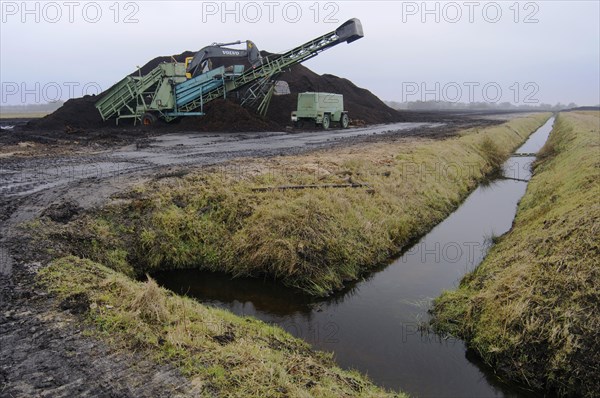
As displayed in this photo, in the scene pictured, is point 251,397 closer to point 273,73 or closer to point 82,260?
point 82,260

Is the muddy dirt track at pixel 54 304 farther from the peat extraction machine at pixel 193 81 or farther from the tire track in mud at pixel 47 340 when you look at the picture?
the peat extraction machine at pixel 193 81

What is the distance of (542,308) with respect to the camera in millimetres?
5586

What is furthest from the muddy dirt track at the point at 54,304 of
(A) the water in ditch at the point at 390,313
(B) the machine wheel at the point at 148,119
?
(B) the machine wheel at the point at 148,119

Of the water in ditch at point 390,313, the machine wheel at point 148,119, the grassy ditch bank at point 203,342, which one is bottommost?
the water in ditch at point 390,313

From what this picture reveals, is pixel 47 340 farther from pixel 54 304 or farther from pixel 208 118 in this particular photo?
pixel 208 118

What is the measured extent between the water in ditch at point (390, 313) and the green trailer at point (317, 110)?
66.0 ft

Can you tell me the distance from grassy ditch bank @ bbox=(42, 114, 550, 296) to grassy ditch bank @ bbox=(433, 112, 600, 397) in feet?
7.50

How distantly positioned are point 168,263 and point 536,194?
35.1 ft

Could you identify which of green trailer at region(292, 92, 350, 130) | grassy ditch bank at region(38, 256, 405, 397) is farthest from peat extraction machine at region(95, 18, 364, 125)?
grassy ditch bank at region(38, 256, 405, 397)

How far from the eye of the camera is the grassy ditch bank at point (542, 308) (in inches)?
198

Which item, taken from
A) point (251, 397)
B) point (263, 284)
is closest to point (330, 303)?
point (263, 284)

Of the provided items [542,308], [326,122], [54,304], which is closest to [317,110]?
[326,122]

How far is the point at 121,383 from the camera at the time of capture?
12.7 feet

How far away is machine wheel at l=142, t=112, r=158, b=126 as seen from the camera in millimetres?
26489
